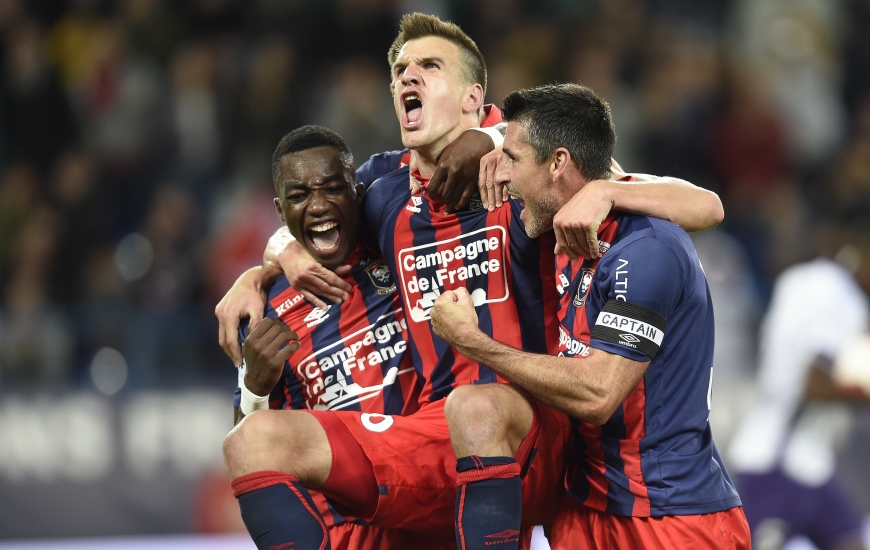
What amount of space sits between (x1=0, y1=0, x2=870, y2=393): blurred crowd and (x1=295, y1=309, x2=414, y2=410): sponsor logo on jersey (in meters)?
4.20

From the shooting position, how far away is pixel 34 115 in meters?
9.82

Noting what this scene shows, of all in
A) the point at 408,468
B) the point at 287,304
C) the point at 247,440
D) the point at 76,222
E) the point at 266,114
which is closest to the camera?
the point at 247,440

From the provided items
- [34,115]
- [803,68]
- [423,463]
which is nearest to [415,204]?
[423,463]

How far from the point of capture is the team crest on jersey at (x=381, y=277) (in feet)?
15.1

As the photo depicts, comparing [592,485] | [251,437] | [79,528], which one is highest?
[251,437]

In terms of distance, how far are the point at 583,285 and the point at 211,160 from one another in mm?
6582

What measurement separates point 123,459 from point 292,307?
13.3ft

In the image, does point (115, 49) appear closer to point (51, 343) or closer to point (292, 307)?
point (51, 343)

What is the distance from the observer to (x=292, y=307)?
473 cm

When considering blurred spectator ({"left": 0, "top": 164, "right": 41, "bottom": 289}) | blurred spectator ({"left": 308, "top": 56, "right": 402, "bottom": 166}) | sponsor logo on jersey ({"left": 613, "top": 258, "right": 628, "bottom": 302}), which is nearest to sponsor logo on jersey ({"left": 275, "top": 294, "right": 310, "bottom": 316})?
sponsor logo on jersey ({"left": 613, "top": 258, "right": 628, "bottom": 302})

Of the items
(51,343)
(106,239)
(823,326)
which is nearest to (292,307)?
→ (823,326)

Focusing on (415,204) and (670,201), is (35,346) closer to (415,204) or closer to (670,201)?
(415,204)

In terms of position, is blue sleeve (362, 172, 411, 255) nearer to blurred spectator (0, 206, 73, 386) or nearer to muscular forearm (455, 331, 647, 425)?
muscular forearm (455, 331, 647, 425)

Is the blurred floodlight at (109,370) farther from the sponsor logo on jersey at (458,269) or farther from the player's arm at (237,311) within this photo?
the sponsor logo on jersey at (458,269)
